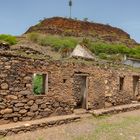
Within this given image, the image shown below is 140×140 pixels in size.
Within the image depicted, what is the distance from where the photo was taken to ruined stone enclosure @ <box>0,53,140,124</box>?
40.9 ft

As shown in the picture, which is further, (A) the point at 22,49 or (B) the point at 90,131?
(A) the point at 22,49

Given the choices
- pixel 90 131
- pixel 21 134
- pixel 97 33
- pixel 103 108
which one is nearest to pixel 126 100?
pixel 103 108

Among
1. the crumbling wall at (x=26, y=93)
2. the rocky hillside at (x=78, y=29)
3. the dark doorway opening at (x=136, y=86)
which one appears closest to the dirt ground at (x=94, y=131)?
the crumbling wall at (x=26, y=93)

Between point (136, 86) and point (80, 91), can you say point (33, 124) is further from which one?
point (136, 86)

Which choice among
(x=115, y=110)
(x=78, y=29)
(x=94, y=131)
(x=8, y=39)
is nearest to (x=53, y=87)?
(x=94, y=131)

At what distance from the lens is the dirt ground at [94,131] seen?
1152 cm

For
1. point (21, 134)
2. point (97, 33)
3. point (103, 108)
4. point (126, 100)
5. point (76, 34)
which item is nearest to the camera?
point (21, 134)

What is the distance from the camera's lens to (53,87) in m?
14.1

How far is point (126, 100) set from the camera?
773 inches

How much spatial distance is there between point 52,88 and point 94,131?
8.66ft

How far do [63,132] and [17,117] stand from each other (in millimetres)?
1840

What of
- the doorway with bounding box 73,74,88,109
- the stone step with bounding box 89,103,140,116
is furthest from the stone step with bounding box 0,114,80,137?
the doorway with bounding box 73,74,88,109

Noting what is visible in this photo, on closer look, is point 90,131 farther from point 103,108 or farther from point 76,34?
point 76,34

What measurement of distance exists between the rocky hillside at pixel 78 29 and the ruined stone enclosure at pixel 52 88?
32.1 m
